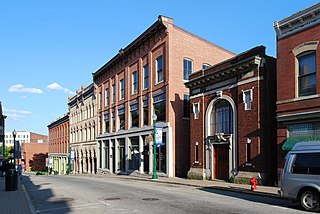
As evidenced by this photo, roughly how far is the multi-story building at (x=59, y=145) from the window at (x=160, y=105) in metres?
38.5

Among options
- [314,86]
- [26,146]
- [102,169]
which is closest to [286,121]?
[314,86]

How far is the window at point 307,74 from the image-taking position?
61.6ft

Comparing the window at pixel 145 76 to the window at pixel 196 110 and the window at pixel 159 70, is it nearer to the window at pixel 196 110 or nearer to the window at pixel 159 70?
the window at pixel 159 70

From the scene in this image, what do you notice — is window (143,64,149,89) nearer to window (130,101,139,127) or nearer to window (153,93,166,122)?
window (130,101,139,127)

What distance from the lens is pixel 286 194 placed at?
12891 millimetres

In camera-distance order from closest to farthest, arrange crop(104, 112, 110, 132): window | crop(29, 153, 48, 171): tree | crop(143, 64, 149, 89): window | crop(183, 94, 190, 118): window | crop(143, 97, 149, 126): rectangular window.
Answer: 1. crop(183, 94, 190, 118): window
2. crop(143, 97, 149, 126): rectangular window
3. crop(143, 64, 149, 89): window
4. crop(104, 112, 110, 132): window
5. crop(29, 153, 48, 171): tree

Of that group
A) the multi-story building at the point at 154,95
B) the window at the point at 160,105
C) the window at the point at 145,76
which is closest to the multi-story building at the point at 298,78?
the multi-story building at the point at 154,95

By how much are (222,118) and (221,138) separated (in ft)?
5.12

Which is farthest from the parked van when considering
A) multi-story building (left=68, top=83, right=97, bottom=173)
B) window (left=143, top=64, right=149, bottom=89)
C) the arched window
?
Result: multi-story building (left=68, top=83, right=97, bottom=173)

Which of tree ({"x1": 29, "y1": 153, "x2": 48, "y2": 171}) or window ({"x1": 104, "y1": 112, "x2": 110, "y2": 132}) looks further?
tree ({"x1": 29, "y1": 153, "x2": 48, "y2": 171})

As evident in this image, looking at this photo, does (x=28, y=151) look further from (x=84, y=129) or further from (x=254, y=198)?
(x=254, y=198)

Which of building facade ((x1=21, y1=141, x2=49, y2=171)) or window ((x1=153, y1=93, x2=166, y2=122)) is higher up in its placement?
window ((x1=153, y1=93, x2=166, y2=122))

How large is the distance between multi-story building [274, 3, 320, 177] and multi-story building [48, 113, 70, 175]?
54687mm

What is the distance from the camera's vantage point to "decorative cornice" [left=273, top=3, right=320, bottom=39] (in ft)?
60.8
